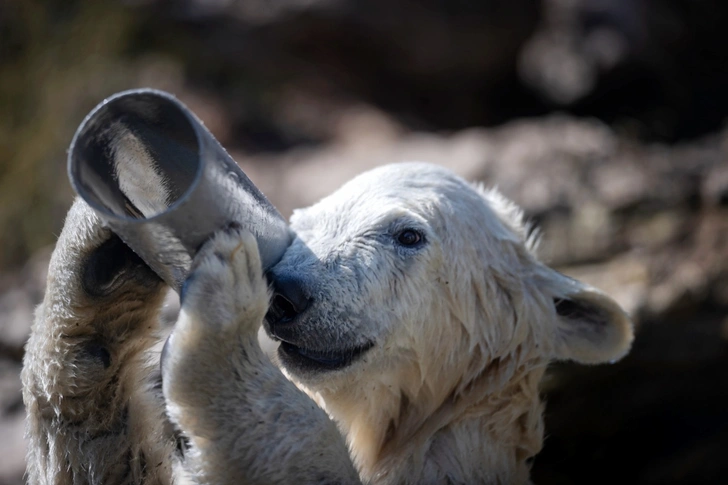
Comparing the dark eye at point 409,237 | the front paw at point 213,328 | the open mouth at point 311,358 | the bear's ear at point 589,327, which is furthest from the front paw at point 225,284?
the bear's ear at point 589,327

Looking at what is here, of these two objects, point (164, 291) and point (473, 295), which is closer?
point (164, 291)

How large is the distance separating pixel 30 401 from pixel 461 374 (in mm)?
1629

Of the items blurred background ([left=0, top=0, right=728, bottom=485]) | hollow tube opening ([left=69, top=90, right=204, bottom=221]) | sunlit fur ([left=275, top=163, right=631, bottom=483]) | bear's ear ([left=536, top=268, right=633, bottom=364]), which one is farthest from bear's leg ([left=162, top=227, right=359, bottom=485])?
blurred background ([left=0, top=0, right=728, bottom=485])

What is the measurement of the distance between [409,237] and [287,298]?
2.12ft

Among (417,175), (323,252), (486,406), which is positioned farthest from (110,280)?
(486,406)

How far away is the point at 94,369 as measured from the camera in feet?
8.55

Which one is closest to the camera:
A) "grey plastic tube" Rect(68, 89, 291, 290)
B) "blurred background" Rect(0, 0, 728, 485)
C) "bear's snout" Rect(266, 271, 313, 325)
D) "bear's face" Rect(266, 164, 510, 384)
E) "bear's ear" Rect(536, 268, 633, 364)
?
"grey plastic tube" Rect(68, 89, 291, 290)

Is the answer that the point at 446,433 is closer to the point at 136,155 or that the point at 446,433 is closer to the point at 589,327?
the point at 589,327

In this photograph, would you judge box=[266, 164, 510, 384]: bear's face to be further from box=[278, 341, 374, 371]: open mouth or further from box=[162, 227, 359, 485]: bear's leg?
box=[162, 227, 359, 485]: bear's leg

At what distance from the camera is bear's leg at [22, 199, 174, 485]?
2.50m

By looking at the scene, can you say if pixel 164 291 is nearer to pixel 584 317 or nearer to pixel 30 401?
pixel 30 401

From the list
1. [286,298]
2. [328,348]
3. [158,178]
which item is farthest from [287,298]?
[158,178]

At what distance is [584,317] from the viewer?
3328mm

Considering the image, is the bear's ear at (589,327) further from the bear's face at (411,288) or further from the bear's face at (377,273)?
the bear's face at (377,273)
